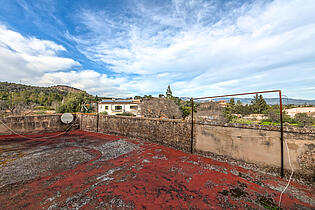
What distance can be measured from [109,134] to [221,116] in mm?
6833

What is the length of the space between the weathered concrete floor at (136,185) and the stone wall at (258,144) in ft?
1.25

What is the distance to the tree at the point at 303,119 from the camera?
293 cm

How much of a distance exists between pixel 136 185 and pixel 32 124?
8.69 meters

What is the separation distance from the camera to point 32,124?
739 centimetres

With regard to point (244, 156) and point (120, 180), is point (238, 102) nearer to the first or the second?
point (244, 156)

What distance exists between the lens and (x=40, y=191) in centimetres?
244

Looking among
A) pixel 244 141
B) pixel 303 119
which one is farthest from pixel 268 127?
pixel 303 119

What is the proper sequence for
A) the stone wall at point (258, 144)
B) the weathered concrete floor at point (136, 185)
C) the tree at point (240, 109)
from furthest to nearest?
the tree at point (240, 109) → the stone wall at point (258, 144) → the weathered concrete floor at point (136, 185)

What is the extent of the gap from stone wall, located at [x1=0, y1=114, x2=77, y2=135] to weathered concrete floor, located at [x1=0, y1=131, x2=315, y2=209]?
399 centimetres

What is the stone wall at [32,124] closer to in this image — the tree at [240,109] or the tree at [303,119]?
the tree at [240,109]

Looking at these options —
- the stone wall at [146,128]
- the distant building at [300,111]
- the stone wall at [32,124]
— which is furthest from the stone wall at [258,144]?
the stone wall at [32,124]

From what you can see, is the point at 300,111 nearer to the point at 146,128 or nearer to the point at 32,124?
the point at 146,128

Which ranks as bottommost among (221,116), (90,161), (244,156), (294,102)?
(90,161)

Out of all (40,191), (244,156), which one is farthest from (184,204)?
(40,191)
